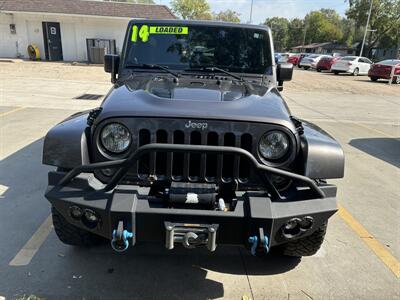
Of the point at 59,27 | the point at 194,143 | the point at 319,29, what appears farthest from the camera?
the point at 319,29

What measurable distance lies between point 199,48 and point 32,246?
8.10ft

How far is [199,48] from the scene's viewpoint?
12.5 feet

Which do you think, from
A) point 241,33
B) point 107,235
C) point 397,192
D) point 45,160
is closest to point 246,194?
point 107,235

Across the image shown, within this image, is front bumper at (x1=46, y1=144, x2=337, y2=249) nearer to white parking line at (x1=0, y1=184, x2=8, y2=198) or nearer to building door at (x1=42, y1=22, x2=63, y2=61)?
white parking line at (x1=0, y1=184, x2=8, y2=198)

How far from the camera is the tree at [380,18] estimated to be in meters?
52.8

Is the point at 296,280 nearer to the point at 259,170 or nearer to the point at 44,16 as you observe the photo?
Answer: the point at 259,170

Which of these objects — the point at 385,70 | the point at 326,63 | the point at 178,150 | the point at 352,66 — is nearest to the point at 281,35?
the point at 326,63

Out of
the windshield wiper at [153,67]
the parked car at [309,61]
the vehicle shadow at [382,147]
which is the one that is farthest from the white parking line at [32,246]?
the parked car at [309,61]

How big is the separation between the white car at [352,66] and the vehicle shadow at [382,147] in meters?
20.7

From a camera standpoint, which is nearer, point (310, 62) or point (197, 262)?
point (197, 262)

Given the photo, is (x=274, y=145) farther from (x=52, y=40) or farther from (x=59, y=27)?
(x=52, y=40)

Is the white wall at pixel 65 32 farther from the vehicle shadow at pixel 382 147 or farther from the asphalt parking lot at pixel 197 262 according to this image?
the asphalt parking lot at pixel 197 262

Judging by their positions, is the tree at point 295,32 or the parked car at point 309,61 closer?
the parked car at point 309,61

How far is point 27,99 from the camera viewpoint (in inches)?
415
